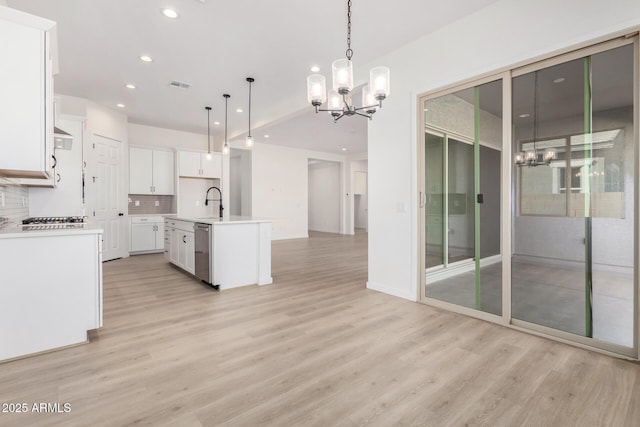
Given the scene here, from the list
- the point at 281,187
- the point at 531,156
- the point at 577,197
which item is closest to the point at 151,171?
the point at 281,187

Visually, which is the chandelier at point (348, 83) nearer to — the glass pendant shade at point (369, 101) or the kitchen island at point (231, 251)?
the glass pendant shade at point (369, 101)

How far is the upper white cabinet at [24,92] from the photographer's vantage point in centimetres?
197

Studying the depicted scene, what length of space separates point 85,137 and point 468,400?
6.77 metres

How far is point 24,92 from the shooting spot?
203 centimetres

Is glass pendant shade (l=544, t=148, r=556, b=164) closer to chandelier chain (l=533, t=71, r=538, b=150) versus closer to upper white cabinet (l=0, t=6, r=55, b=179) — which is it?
chandelier chain (l=533, t=71, r=538, b=150)

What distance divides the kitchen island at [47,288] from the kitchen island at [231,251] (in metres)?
1.49

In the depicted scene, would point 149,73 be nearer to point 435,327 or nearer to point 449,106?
point 449,106

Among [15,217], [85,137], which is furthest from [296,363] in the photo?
[85,137]

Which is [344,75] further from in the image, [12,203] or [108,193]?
[108,193]

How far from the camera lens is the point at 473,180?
10.3 ft

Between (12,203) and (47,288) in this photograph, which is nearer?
(47,288)

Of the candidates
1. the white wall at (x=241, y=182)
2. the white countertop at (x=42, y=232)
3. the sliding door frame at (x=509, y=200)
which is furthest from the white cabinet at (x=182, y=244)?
the white wall at (x=241, y=182)

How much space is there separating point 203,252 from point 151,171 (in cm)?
397

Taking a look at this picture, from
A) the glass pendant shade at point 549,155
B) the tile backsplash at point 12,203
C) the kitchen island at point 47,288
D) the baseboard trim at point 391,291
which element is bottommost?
the baseboard trim at point 391,291
